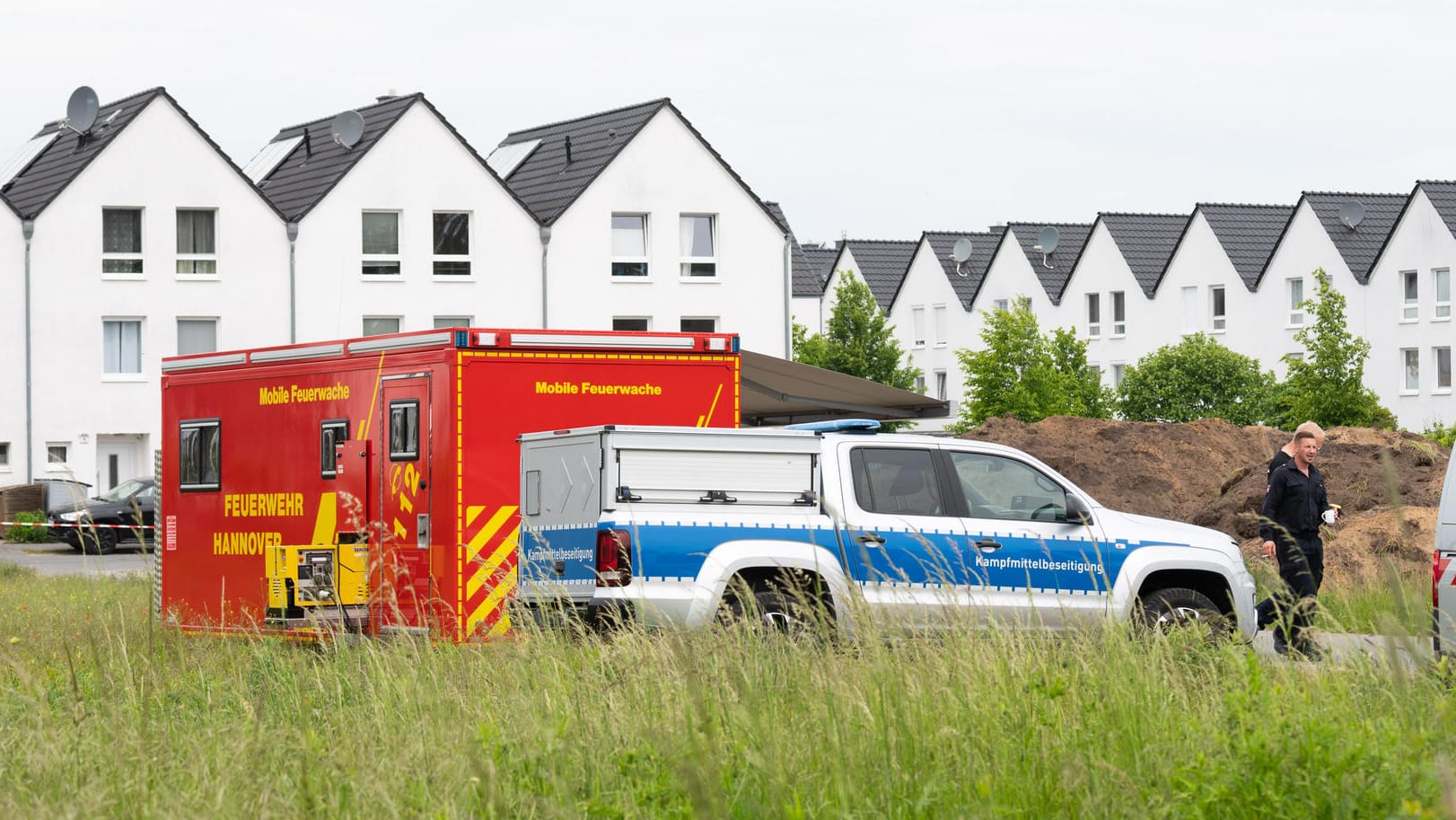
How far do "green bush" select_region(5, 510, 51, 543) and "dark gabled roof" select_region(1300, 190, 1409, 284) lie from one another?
44.5m

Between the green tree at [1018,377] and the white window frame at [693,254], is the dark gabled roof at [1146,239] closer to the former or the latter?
the green tree at [1018,377]

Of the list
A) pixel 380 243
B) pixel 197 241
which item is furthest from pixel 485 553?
pixel 380 243

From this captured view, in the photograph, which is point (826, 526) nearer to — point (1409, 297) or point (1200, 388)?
point (1200, 388)

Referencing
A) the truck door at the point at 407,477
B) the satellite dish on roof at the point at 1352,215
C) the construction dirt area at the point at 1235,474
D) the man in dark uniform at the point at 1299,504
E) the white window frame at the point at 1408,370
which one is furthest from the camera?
the satellite dish on roof at the point at 1352,215

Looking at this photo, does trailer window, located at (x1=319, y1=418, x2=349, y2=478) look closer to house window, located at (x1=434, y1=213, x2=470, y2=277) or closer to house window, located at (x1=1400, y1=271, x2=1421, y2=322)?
house window, located at (x1=434, y1=213, x2=470, y2=277)

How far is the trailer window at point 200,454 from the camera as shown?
16.3 meters

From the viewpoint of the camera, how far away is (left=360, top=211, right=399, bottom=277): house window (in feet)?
156

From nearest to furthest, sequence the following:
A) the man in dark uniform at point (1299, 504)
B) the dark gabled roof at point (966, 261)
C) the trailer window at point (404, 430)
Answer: the man in dark uniform at point (1299, 504) → the trailer window at point (404, 430) → the dark gabled roof at point (966, 261)

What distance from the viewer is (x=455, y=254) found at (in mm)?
48375

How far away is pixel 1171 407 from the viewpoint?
55125 mm

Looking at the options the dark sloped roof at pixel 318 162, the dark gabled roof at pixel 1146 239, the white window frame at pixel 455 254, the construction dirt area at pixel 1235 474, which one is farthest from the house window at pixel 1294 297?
the construction dirt area at pixel 1235 474

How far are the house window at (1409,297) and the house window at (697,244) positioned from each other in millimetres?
26055

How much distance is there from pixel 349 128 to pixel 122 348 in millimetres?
8572

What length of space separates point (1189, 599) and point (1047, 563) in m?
1.03
